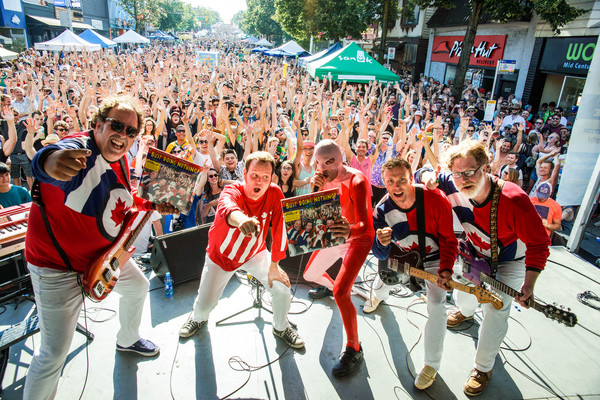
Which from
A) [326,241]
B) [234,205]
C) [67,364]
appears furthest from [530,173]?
[67,364]

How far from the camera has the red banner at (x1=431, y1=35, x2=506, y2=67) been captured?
61.6ft

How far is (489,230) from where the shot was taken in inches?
119

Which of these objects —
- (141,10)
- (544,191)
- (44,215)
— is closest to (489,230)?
(544,191)

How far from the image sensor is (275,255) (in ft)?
10.7

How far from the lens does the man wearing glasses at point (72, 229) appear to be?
245 cm

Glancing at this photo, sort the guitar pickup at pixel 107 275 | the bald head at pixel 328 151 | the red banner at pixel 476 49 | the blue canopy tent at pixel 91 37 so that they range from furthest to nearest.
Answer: the blue canopy tent at pixel 91 37 → the red banner at pixel 476 49 → the bald head at pixel 328 151 → the guitar pickup at pixel 107 275

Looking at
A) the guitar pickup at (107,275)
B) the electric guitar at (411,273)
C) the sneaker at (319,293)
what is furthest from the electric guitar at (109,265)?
the electric guitar at (411,273)

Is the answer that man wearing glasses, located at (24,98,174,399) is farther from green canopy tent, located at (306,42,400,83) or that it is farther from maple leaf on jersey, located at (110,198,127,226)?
green canopy tent, located at (306,42,400,83)

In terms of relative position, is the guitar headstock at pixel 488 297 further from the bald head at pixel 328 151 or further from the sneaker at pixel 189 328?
the sneaker at pixel 189 328

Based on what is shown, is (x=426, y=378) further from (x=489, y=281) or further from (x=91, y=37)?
(x=91, y=37)

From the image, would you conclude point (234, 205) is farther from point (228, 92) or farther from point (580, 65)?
point (580, 65)

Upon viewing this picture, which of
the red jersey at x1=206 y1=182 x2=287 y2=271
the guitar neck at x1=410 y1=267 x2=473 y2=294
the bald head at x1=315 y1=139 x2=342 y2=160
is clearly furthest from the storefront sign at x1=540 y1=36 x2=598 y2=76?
the red jersey at x1=206 y1=182 x2=287 y2=271

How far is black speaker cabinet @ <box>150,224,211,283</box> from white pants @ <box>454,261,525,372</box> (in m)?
3.29

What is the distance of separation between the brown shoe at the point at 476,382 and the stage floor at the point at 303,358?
85mm
